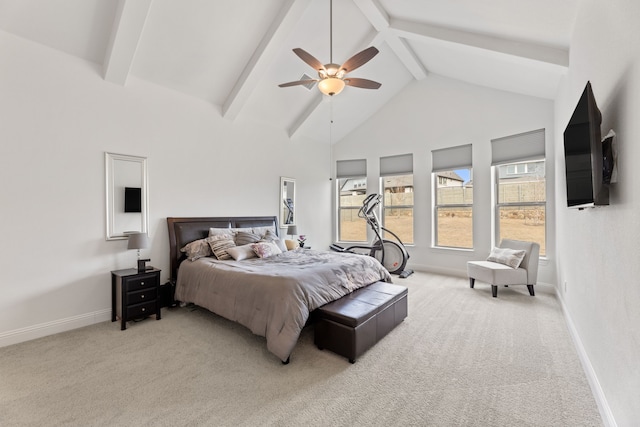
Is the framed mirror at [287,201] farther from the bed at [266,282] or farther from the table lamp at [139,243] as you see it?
the table lamp at [139,243]

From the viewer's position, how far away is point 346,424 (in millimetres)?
1783

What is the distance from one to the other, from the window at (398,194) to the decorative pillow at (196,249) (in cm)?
427

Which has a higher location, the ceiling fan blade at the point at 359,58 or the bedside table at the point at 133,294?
the ceiling fan blade at the point at 359,58

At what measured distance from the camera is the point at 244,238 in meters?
4.46

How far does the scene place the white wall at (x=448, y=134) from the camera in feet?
15.7

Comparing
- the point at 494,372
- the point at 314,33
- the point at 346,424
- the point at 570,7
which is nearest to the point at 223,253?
the point at 346,424

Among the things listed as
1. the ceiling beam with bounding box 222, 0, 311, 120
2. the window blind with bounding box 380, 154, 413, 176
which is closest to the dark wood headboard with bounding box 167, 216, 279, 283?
the ceiling beam with bounding box 222, 0, 311, 120

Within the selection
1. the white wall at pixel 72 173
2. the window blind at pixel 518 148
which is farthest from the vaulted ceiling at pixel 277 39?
the window blind at pixel 518 148

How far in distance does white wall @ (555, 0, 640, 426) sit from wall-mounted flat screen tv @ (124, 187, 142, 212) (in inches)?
189

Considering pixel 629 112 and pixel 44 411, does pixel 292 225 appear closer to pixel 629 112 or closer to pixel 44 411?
pixel 44 411

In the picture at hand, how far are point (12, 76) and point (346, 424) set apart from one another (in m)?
4.67

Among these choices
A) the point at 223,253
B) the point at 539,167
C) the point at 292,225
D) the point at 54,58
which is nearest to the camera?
the point at 54,58

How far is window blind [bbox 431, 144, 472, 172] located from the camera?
5613 millimetres

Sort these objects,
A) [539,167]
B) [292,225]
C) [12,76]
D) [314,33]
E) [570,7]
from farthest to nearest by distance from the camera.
A: 1. [292,225]
2. [539,167]
3. [314,33]
4. [12,76]
5. [570,7]
